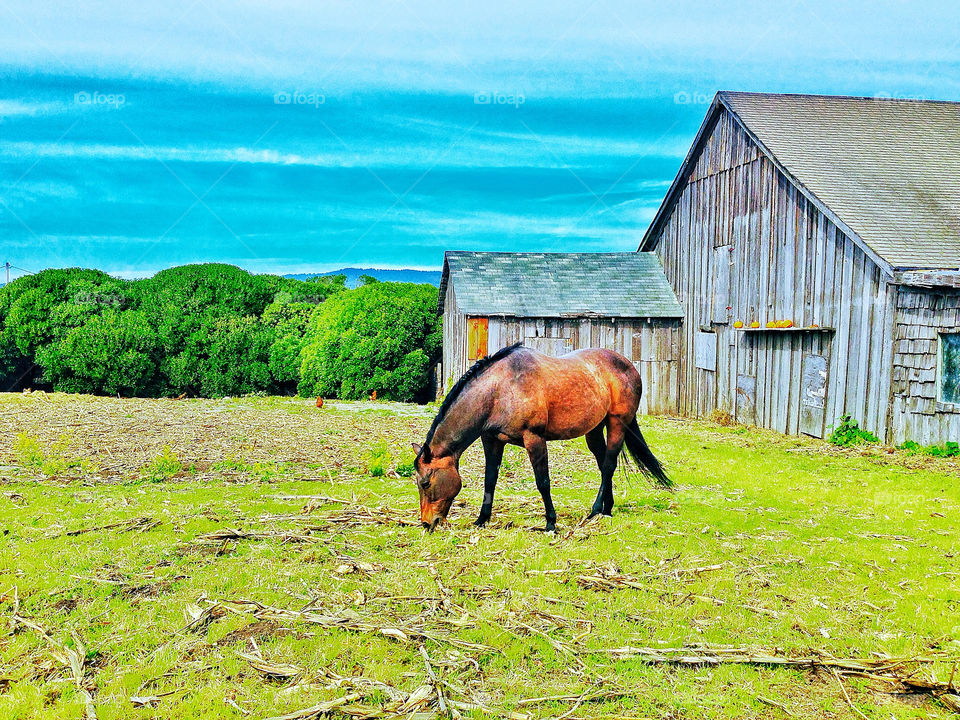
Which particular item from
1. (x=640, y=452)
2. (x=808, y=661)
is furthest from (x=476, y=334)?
(x=808, y=661)

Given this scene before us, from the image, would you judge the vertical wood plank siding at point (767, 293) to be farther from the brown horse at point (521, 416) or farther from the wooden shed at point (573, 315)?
the brown horse at point (521, 416)

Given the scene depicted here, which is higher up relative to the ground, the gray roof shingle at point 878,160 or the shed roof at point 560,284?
the gray roof shingle at point 878,160

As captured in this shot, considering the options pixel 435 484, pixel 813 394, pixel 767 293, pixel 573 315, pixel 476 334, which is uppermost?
pixel 767 293

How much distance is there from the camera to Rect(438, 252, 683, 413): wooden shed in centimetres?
2383

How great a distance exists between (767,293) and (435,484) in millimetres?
14302

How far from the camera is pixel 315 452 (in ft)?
48.6

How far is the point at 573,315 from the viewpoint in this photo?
2362cm

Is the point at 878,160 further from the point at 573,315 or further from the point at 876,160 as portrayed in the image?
the point at 573,315

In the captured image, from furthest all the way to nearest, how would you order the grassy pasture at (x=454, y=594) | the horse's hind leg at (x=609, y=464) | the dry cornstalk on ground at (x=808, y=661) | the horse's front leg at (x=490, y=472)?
the horse's hind leg at (x=609, y=464) → the horse's front leg at (x=490, y=472) → the dry cornstalk on ground at (x=808, y=661) → the grassy pasture at (x=454, y=594)

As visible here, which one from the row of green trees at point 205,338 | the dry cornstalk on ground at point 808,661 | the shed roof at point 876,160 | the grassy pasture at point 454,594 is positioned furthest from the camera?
the row of green trees at point 205,338

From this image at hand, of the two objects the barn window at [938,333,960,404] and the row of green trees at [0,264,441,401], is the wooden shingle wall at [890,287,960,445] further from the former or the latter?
the row of green trees at [0,264,441,401]

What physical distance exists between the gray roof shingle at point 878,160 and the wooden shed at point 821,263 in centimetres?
5

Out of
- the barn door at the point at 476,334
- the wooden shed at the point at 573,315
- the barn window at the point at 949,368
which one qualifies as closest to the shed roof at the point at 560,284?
the wooden shed at the point at 573,315

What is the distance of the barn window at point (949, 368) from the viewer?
15055 millimetres
